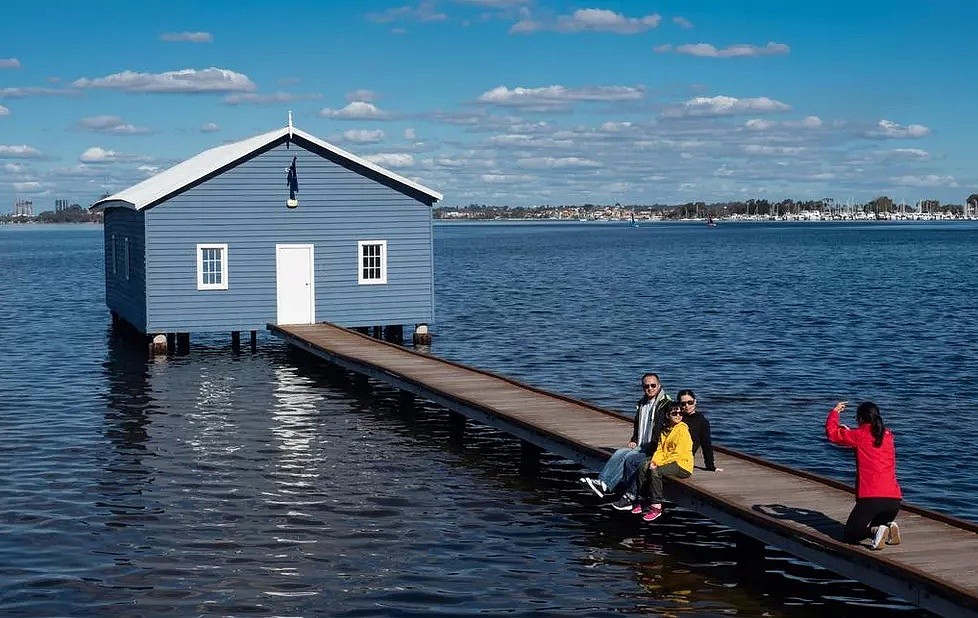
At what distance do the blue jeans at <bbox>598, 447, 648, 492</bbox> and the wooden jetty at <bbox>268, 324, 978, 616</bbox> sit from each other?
672 millimetres

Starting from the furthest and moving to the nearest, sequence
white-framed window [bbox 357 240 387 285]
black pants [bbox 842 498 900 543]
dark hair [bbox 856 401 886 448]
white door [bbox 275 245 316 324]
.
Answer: white-framed window [bbox 357 240 387 285] → white door [bbox 275 245 316 324] → black pants [bbox 842 498 900 543] → dark hair [bbox 856 401 886 448]

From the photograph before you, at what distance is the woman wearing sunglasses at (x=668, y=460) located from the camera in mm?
15969

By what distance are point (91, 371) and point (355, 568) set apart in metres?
21.1

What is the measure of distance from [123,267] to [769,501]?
29347 millimetres

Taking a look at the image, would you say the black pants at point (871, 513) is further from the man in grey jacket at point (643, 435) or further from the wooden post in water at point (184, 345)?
the wooden post in water at point (184, 345)

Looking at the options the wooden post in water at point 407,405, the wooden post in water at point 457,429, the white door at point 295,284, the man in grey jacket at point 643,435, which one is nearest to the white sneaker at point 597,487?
the man in grey jacket at point 643,435

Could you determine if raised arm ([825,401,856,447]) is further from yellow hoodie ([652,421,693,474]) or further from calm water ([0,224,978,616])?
yellow hoodie ([652,421,693,474])

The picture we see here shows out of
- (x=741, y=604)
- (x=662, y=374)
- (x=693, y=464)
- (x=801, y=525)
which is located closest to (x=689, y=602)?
(x=741, y=604)

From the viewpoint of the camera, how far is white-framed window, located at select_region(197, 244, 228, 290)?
3453cm

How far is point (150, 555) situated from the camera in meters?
15.9

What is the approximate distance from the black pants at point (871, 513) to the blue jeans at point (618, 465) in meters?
4.16

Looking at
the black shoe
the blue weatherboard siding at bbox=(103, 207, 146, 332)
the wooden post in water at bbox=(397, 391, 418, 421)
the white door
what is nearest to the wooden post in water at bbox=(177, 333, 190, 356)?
the blue weatherboard siding at bbox=(103, 207, 146, 332)

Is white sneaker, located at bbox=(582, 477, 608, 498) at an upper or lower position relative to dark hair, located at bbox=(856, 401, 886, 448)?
lower

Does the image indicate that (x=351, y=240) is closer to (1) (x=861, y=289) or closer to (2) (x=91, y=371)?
(2) (x=91, y=371)
